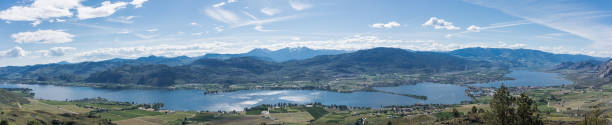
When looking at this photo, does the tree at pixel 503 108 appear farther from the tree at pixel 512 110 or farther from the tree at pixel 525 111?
the tree at pixel 525 111

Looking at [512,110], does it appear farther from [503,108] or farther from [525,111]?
[525,111]

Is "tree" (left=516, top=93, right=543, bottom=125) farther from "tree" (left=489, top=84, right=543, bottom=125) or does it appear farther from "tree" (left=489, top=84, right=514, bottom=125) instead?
"tree" (left=489, top=84, right=514, bottom=125)

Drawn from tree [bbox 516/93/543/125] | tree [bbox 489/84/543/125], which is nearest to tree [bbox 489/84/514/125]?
tree [bbox 489/84/543/125]

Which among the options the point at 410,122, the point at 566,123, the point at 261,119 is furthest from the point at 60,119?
the point at 566,123

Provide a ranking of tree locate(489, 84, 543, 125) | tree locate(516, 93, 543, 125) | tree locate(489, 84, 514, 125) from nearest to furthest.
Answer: tree locate(516, 93, 543, 125)
tree locate(489, 84, 543, 125)
tree locate(489, 84, 514, 125)

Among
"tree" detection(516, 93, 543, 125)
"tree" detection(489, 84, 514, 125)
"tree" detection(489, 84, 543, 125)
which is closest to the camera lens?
"tree" detection(516, 93, 543, 125)

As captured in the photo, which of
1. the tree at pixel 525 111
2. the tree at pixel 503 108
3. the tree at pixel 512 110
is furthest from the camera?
the tree at pixel 503 108

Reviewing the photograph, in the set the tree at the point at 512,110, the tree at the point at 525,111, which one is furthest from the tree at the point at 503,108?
the tree at the point at 525,111

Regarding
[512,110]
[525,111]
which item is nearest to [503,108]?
[512,110]

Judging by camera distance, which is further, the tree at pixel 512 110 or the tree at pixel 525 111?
the tree at pixel 512 110
